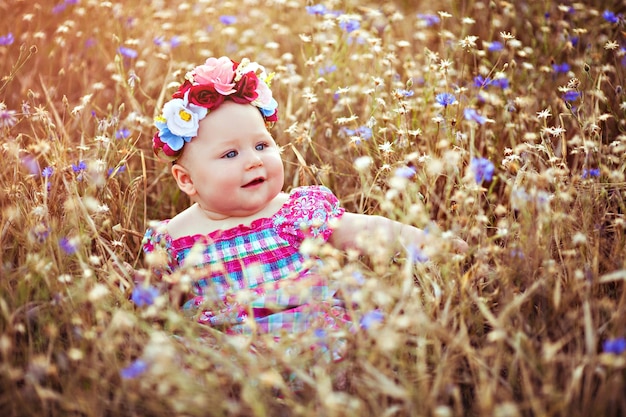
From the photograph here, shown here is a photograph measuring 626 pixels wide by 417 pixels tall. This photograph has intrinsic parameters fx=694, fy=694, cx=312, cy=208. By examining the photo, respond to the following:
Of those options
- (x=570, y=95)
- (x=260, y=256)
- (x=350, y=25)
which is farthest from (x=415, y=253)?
(x=350, y=25)

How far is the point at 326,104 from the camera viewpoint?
11.6 feet

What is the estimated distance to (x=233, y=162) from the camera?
2408 mm

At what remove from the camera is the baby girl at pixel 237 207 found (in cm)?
241

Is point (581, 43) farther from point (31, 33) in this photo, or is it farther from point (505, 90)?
point (31, 33)

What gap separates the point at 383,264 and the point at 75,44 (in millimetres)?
3090

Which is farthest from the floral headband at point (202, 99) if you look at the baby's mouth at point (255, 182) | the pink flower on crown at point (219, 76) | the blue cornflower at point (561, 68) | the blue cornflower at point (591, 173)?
the blue cornflower at point (561, 68)

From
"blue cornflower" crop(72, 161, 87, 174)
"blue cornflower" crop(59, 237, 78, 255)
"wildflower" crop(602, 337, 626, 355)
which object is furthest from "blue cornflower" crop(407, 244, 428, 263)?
"blue cornflower" crop(72, 161, 87, 174)

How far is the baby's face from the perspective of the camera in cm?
241

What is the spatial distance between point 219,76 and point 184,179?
0.40m

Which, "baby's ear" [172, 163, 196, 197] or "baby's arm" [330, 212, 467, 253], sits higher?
"baby's ear" [172, 163, 196, 197]

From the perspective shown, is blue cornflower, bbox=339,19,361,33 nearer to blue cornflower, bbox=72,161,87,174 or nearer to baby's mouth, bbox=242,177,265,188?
baby's mouth, bbox=242,177,265,188

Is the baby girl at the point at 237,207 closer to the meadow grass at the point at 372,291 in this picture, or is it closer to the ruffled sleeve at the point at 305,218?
the ruffled sleeve at the point at 305,218

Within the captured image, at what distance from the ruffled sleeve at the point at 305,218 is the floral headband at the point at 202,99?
1.22ft

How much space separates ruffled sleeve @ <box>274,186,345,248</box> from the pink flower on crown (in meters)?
0.47
